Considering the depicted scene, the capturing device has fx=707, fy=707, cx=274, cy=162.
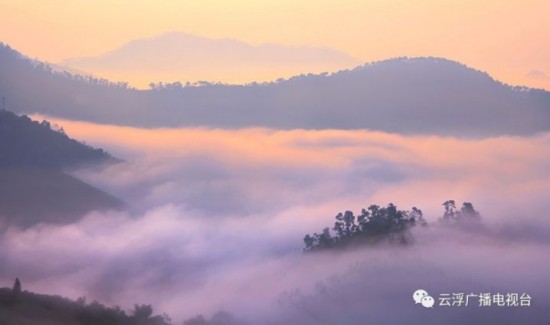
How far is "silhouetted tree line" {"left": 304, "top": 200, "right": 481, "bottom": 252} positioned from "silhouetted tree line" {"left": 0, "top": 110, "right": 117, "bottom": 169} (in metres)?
28.7

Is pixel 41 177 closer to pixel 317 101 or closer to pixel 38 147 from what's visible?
pixel 38 147

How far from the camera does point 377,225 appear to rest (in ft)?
167

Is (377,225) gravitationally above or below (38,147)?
below

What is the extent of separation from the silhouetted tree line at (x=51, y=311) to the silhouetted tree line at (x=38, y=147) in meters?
36.5

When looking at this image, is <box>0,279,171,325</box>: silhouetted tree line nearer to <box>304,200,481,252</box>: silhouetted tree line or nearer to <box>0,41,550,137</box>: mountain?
<box>304,200,481,252</box>: silhouetted tree line

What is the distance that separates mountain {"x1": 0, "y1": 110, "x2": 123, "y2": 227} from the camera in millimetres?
62000

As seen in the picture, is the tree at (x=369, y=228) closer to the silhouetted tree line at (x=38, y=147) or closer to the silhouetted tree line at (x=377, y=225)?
the silhouetted tree line at (x=377, y=225)

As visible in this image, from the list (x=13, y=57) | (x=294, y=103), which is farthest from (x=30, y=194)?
(x=294, y=103)

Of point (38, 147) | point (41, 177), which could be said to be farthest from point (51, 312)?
point (38, 147)

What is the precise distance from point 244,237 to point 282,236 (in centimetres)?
475

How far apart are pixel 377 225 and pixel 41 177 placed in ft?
112

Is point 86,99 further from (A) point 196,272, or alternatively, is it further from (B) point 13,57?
(A) point 196,272

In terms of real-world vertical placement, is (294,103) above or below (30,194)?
above

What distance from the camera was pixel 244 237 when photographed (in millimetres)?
63562
